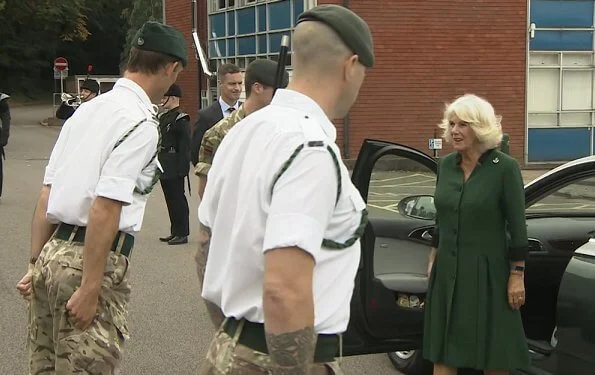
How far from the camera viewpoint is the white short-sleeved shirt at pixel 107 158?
291 cm

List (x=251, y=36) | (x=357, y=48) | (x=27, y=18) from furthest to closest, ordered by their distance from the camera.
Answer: (x=27, y=18), (x=251, y=36), (x=357, y=48)

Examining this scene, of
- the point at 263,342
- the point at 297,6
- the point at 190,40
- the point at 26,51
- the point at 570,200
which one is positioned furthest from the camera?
the point at 26,51

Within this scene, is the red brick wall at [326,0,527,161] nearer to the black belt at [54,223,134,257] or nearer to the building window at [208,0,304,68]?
the building window at [208,0,304,68]

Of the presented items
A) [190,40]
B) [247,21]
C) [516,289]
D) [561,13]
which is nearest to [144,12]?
[190,40]

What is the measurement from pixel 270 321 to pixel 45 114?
149ft

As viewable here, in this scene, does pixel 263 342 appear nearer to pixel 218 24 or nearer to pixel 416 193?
pixel 416 193

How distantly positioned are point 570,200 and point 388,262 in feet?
4.41

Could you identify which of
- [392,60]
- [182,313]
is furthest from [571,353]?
[392,60]

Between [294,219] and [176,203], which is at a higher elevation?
[294,219]

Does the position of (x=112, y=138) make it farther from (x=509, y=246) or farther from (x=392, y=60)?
(x=392, y=60)

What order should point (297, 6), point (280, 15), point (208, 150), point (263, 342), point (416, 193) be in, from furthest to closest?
point (280, 15) → point (297, 6) → point (208, 150) → point (416, 193) → point (263, 342)

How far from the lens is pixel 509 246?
156 inches

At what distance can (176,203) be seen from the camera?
31.2 feet

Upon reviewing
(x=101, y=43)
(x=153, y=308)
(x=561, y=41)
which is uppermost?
(x=101, y=43)
